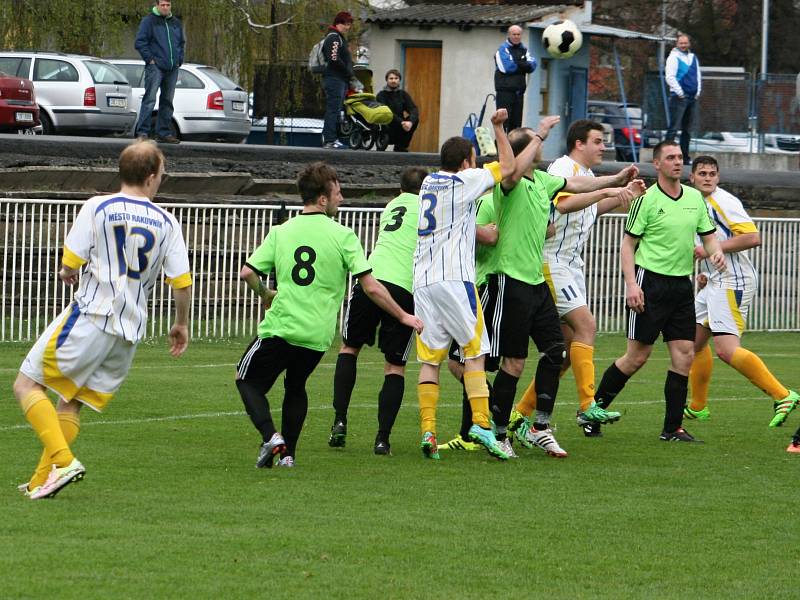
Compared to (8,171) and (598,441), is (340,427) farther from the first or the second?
(8,171)

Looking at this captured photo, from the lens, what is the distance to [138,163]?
7691 millimetres

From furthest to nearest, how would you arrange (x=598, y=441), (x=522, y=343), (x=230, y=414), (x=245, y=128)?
(x=245, y=128) < (x=230, y=414) < (x=598, y=441) < (x=522, y=343)

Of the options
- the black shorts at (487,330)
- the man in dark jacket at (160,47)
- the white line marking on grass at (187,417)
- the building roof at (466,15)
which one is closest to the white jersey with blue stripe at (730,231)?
the white line marking on grass at (187,417)

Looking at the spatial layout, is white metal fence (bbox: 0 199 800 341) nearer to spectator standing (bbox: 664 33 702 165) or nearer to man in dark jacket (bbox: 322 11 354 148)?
man in dark jacket (bbox: 322 11 354 148)

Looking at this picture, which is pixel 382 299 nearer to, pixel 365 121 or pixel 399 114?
pixel 365 121

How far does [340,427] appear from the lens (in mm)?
10070

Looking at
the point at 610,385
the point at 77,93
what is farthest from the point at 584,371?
the point at 77,93

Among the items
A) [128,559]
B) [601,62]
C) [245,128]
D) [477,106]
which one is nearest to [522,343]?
[128,559]

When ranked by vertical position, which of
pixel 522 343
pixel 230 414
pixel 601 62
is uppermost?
pixel 601 62

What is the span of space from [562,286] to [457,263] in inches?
60.9

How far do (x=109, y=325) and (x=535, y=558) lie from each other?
96.2 inches

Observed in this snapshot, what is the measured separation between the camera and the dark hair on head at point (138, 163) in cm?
769

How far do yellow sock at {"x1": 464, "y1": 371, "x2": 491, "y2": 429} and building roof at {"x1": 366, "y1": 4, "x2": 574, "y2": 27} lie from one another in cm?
2744

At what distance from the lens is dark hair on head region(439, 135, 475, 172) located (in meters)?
9.30
